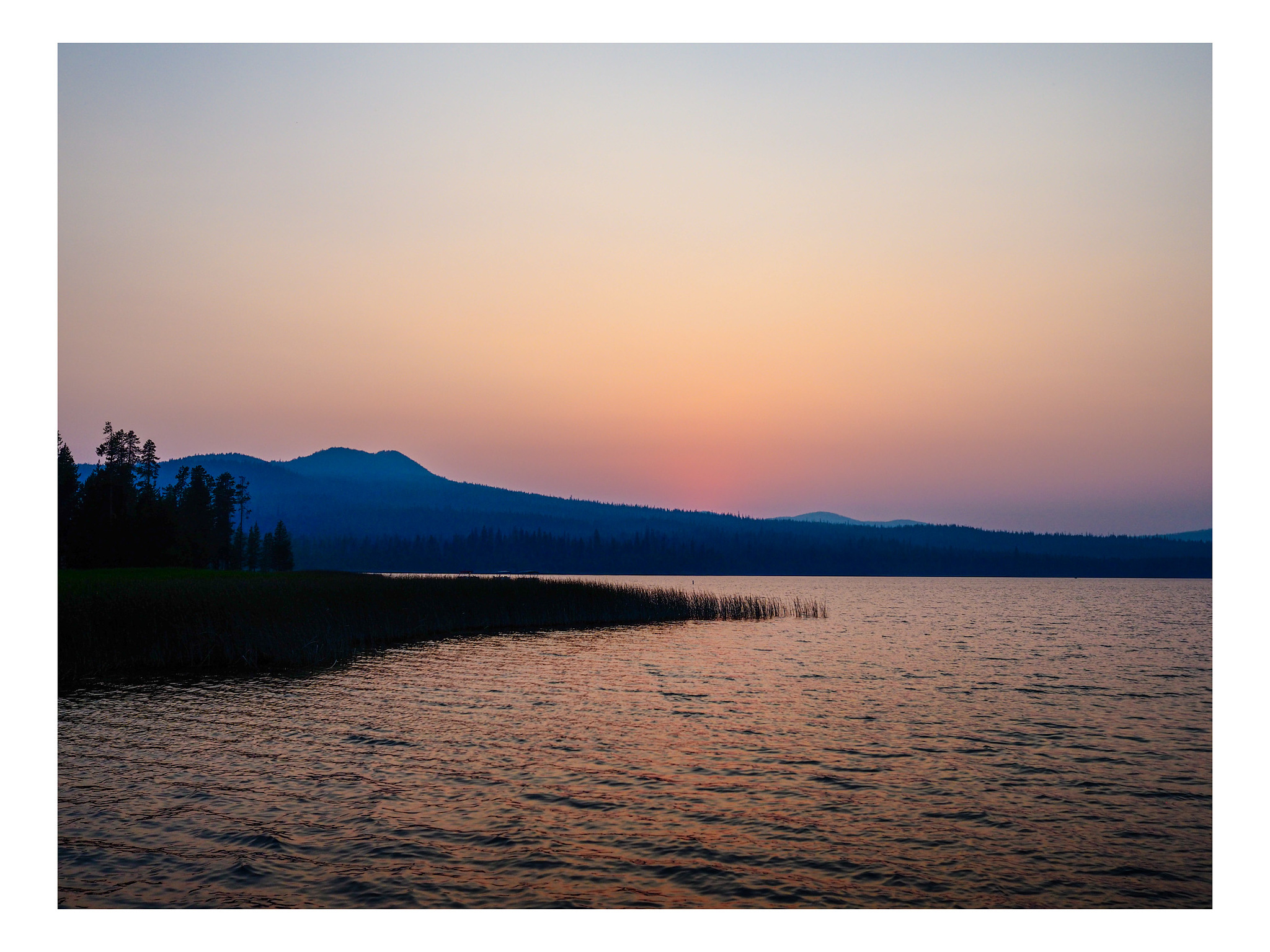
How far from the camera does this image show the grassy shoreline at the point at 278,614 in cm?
2942

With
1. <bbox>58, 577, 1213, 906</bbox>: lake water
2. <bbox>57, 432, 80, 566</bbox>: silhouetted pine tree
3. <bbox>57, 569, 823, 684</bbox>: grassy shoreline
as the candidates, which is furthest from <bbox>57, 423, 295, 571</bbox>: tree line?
<bbox>58, 577, 1213, 906</bbox>: lake water

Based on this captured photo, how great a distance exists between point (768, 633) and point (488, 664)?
2369cm

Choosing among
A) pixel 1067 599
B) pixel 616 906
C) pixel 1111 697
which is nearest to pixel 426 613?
pixel 1111 697

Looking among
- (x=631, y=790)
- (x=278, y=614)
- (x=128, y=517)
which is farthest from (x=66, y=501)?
(x=631, y=790)

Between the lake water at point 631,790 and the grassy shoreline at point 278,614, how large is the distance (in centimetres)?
361

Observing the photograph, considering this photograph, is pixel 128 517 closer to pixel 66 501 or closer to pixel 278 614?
pixel 66 501

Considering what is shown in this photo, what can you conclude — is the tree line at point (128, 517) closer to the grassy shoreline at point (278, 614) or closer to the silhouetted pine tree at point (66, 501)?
the silhouetted pine tree at point (66, 501)

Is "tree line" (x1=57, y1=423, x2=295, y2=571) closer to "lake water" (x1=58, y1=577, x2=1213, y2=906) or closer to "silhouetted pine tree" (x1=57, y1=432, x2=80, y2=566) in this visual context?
"silhouetted pine tree" (x1=57, y1=432, x2=80, y2=566)

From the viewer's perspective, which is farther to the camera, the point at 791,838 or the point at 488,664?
the point at 488,664

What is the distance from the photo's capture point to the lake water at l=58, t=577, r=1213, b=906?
1123 cm

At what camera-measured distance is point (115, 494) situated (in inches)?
2766

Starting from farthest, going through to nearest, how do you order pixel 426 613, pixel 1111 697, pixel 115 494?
pixel 115 494 < pixel 426 613 < pixel 1111 697
